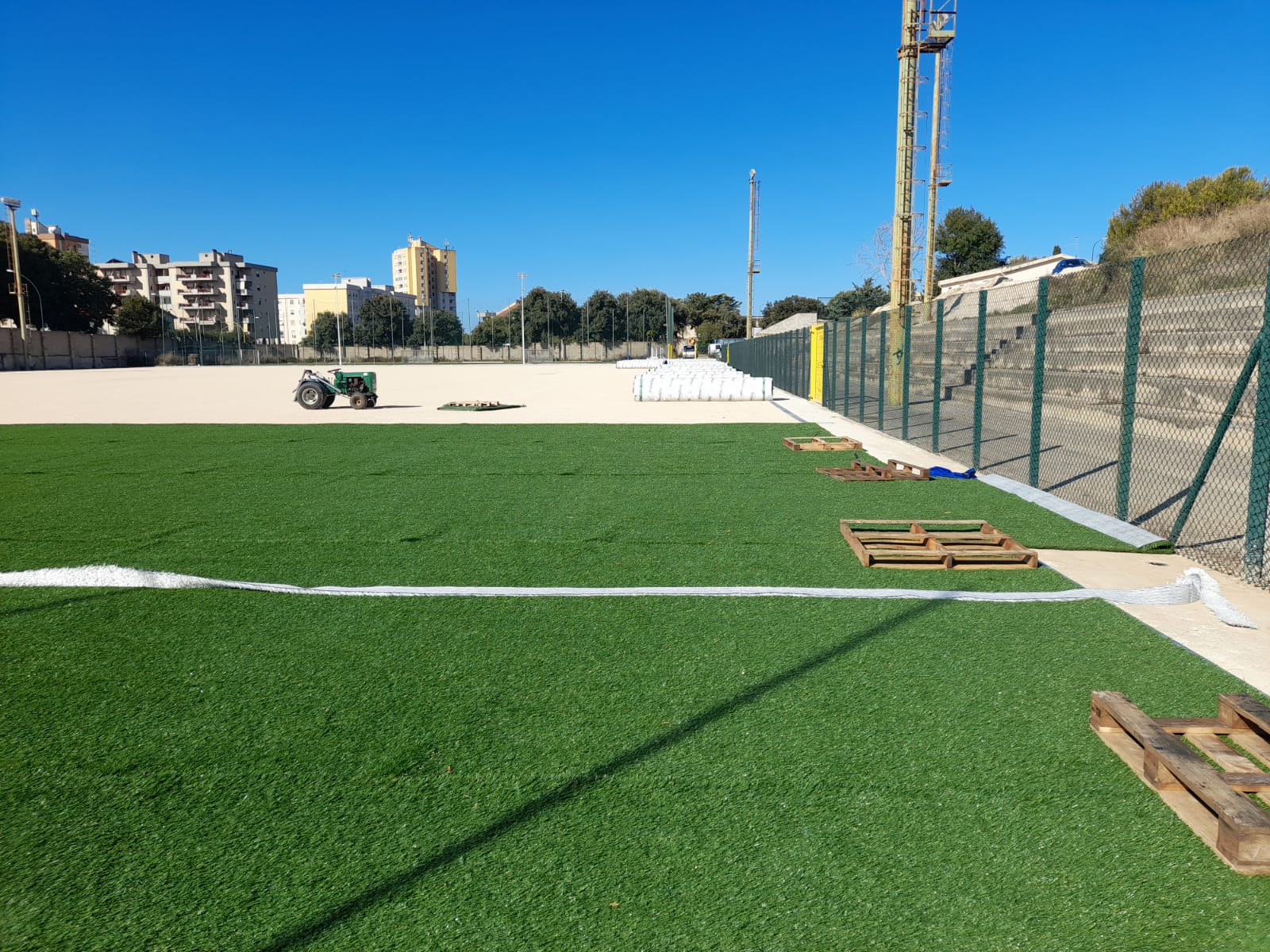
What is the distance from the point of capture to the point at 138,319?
91875mm

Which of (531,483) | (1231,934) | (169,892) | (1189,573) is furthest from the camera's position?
(531,483)

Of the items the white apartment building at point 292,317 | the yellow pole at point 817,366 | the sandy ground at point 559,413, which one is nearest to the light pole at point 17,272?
the sandy ground at point 559,413

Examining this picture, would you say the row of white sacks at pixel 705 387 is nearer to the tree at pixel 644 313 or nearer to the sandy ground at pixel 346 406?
the sandy ground at pixel 346 406

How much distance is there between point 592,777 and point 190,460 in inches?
416

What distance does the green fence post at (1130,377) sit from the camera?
22.7 ft

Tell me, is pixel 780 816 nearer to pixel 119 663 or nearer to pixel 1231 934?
pixel 1231 934

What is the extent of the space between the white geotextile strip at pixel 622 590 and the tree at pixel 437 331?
331 feet

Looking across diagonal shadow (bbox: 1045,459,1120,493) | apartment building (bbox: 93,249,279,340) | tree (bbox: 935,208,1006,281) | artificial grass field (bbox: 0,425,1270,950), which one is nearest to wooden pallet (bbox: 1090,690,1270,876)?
artificial grass field (bbox: 0,425,1270,950)

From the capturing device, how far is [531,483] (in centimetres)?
985

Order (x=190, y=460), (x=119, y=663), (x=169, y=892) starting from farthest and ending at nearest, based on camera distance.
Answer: (x=190, y=460), (x=119, y=663), (x=169, y=892)

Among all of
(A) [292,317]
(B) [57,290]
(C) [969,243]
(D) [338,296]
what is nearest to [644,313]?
(C) [969,243]

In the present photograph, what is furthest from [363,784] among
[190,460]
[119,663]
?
[190,460]

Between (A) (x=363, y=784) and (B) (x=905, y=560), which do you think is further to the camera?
(B) (x=905, y=560)

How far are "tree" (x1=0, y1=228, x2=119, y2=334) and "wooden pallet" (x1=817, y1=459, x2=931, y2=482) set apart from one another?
82.8 meters
